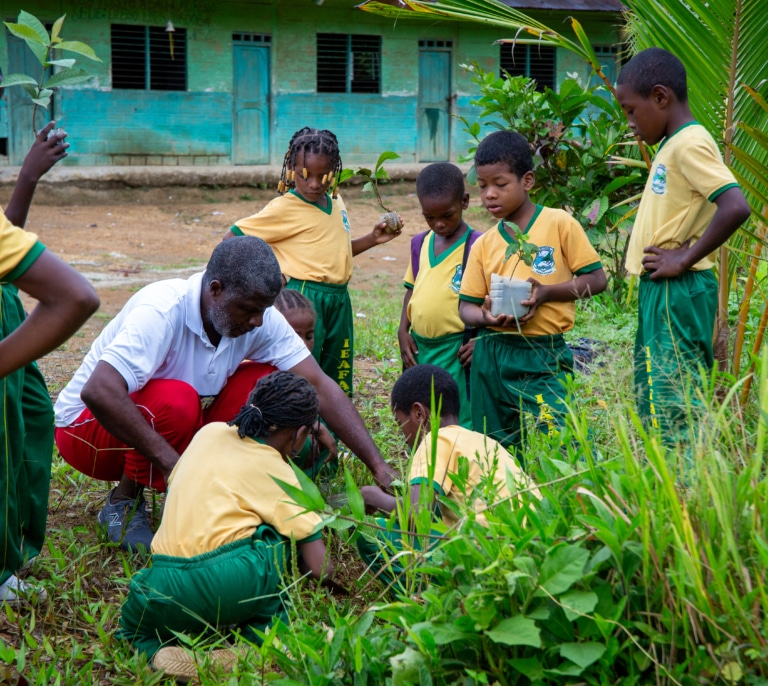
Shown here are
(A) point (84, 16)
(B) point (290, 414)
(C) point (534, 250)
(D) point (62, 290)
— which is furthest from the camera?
(A) point (84, 16)

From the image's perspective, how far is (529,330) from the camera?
12.4ft

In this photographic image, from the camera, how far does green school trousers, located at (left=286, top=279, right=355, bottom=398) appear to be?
4395mm

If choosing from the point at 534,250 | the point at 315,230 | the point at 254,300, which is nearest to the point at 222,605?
the point at 254,300

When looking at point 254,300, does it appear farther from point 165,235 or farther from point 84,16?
point 84,16

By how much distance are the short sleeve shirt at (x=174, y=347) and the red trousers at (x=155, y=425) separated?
0.14ft

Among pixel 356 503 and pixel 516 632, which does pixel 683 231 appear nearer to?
pixel 356 503

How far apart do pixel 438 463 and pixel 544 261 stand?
51.0 inches

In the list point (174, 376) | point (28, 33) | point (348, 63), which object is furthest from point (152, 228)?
point (28, 33)

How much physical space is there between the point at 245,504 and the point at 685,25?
8.52 feet

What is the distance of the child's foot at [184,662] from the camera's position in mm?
2463

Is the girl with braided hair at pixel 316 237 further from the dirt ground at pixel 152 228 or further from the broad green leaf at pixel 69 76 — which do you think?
the dirt ground at pixel 152 228

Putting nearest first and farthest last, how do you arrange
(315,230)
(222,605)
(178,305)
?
(222,605), (178,305), (315,230)

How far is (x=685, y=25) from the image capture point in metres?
3.71

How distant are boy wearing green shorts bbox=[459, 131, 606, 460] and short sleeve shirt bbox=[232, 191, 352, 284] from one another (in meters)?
0.82
